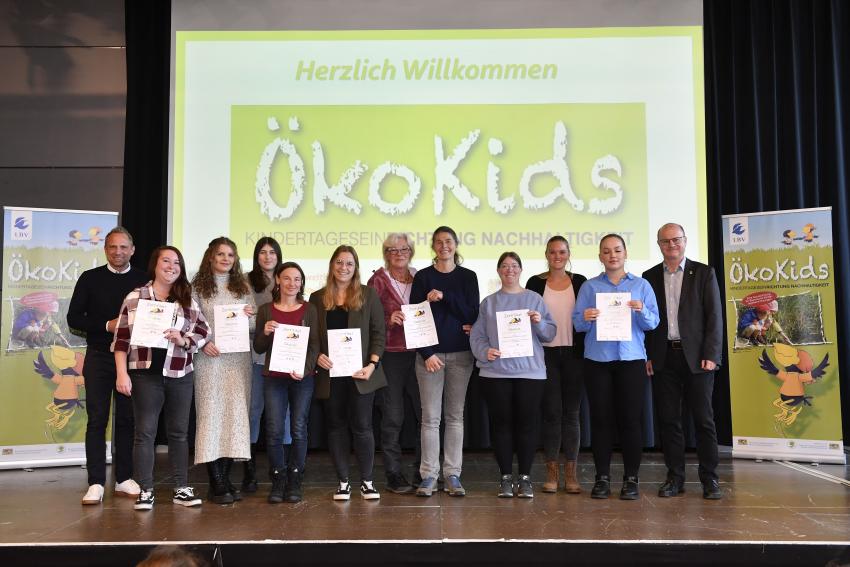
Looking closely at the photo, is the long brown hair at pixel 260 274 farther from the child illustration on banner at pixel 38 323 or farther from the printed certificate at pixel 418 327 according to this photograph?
the child illustration on banner at pixel 38 323

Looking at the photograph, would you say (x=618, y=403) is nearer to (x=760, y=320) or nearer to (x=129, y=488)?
(x=760, y=320)

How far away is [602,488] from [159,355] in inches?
99.1

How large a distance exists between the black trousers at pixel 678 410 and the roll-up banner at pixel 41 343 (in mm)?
4098

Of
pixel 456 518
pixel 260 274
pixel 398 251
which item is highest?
pixel 398 251

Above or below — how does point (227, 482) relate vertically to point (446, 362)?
below

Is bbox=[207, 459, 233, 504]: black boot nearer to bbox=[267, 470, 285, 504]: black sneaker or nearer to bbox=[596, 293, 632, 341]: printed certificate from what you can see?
bbox=[267, 470, 285, 504]: black sneaker

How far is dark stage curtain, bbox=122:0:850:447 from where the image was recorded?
5711 millimetres

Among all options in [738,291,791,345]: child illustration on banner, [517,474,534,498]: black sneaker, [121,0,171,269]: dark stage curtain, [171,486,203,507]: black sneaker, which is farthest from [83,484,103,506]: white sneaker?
[738,291,791,345]: child illustration on banner

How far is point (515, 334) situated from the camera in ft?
12.0

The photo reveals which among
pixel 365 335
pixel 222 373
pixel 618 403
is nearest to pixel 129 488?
pixel 222 373

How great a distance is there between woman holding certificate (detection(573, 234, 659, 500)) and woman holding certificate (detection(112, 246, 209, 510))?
2.11 metres

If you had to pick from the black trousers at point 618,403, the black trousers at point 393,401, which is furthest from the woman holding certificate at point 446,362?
the black trousers at point 618,403

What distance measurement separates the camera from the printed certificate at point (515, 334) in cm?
365

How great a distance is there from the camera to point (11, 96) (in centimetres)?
574
